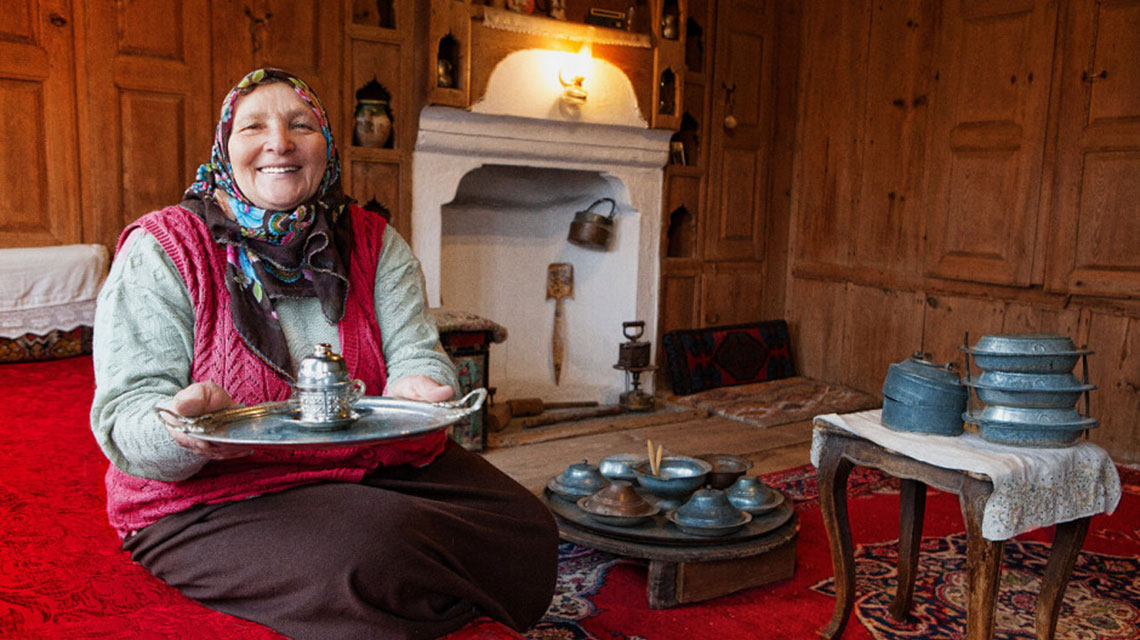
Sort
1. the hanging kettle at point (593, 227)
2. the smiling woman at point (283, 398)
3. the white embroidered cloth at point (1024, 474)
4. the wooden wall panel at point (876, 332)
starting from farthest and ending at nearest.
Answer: the hanging kettle at point (593, 227) < the wooden wall panel at point (876, 332) < the white embroidered cloth at point (1024, 474) < the smiling woman at point (283, 398)

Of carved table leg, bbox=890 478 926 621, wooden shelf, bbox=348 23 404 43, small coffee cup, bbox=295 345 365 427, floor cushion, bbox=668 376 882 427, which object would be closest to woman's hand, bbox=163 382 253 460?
small coffee cup, bbox=295 345 365 427

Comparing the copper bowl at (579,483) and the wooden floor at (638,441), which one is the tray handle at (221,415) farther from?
the wooden floor at (638,441)

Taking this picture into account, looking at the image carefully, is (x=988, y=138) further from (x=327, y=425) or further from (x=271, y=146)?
(x=327, y=425)

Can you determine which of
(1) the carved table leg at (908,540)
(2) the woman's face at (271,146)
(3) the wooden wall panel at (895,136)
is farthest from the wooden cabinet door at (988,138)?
(2) the woman's face at (271,146)

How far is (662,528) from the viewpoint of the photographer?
2.52m

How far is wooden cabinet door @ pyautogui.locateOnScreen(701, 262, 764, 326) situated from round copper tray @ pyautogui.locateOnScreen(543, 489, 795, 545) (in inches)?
115

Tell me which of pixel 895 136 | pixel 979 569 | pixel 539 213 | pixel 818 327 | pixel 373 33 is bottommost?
pixel 979 569

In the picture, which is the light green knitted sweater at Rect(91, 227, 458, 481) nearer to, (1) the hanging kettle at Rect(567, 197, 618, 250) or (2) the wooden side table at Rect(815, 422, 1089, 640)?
(2) the wooden side table at Rect(815, 422, 1089, 640)

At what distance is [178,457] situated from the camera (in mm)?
1346

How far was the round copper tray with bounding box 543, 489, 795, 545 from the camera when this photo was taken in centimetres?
246

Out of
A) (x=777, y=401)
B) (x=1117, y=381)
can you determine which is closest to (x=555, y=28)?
(x=777, y=401)

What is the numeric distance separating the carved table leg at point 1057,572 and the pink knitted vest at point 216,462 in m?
1.57

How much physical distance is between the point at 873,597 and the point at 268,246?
1996 millimetres

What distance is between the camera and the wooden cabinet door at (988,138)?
4316 millimetres
